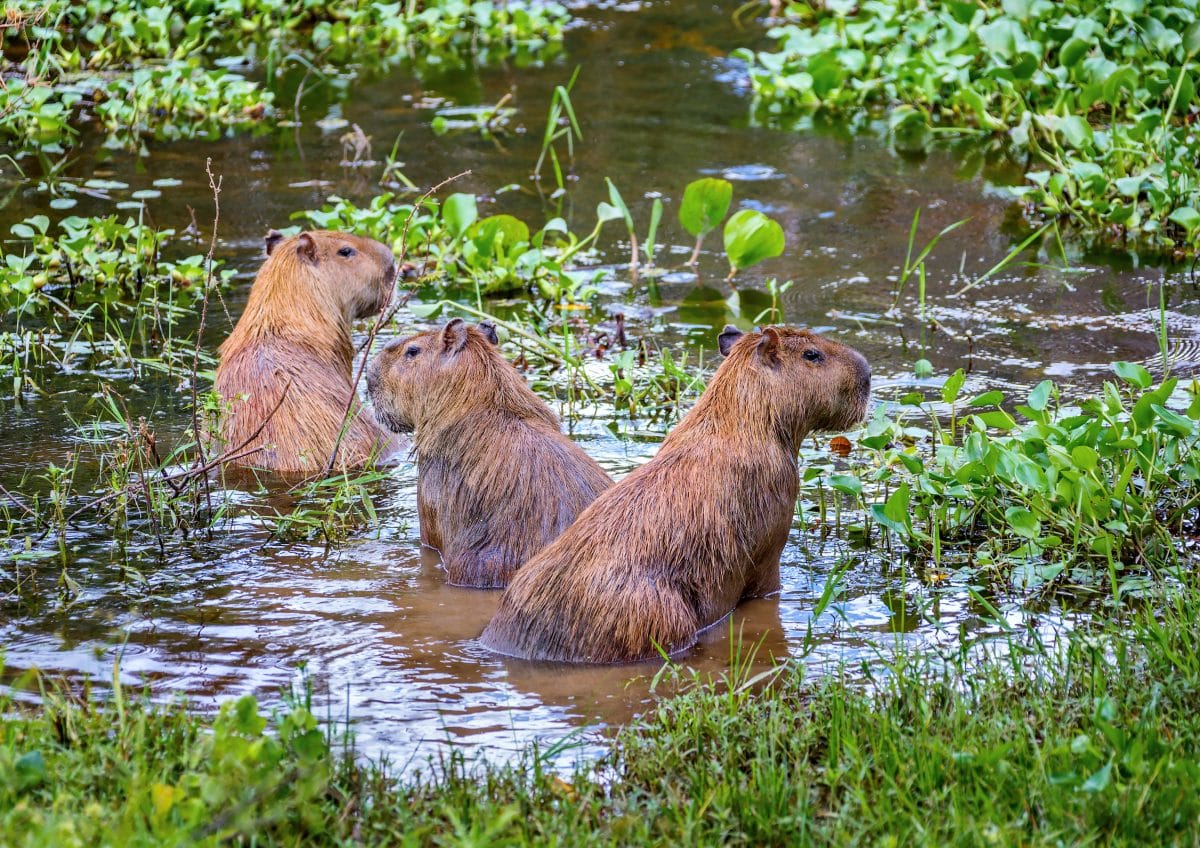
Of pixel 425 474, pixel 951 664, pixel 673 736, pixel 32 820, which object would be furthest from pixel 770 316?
pixel 32 820

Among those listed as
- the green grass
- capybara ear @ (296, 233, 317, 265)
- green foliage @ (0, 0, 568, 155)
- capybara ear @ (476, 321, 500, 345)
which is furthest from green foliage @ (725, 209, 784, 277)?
the green grass

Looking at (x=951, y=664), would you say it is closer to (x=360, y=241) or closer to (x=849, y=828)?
(x=849, y=828)

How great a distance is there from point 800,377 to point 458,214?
3189 millimetres

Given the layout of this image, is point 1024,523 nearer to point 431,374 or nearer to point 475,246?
point 431,374

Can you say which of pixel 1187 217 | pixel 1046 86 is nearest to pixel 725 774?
pixel 1187 217

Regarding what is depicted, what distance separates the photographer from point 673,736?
11.7ft

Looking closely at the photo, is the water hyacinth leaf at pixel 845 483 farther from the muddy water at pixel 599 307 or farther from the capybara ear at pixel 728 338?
the capybara ear at pixel 728 338

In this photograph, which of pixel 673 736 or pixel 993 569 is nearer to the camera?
pixel 673 736

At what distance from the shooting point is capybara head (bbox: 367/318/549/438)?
5020 millimetres

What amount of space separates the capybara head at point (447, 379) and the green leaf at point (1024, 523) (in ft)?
5.19

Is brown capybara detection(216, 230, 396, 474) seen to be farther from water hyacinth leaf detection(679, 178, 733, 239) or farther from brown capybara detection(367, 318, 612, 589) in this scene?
water hyacinth leaf detection(679, 178, 733, 239)

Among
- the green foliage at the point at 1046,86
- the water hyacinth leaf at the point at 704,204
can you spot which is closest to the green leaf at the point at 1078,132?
the green foliage at the point at 1046,86

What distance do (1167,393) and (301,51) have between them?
27.8 ft

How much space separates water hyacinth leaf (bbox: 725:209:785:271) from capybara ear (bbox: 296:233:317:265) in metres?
2.20
